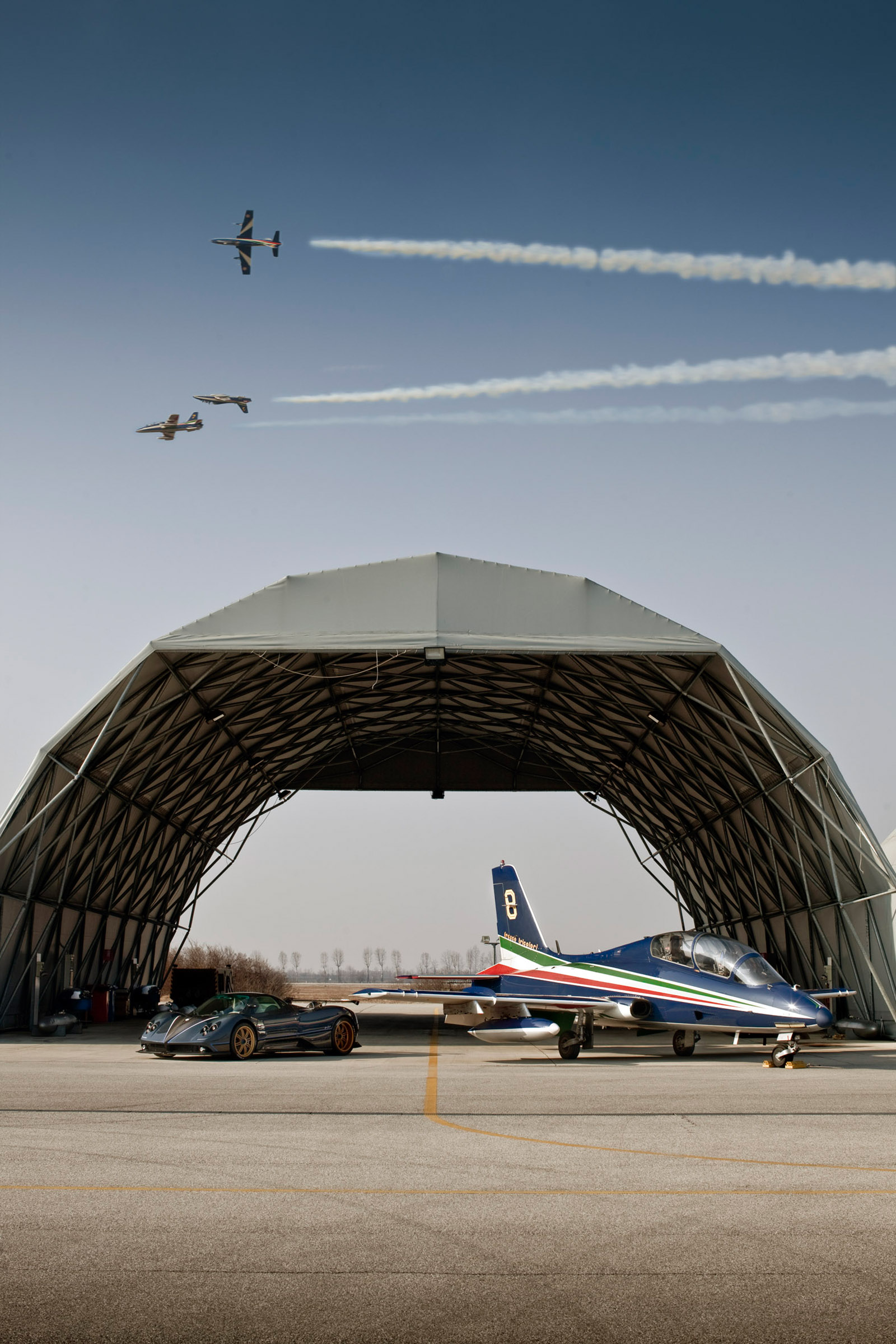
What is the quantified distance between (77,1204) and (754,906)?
31.8 m

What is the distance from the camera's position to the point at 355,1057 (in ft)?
63.7

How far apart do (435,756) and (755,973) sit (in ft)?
82.5

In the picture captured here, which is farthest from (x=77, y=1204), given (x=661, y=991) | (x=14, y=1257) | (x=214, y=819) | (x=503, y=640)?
(x=214, y=819)

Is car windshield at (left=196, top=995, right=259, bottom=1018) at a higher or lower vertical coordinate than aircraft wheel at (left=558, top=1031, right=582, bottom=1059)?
higher

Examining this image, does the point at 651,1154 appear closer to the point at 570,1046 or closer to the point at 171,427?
the point at 570,1046

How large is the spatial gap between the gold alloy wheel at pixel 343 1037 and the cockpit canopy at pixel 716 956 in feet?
20.5

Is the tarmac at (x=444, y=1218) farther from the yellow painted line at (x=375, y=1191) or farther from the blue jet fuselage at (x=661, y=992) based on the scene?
the blue jet fuselage at (x=661, y=992)

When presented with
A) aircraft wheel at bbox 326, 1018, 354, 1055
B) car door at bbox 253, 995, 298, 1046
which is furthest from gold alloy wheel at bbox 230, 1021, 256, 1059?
aircraft wheel at bbox 326, 1018, 354, 1055

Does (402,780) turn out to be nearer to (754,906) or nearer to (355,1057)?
(754,906)

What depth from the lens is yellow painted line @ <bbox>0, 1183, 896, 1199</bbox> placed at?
652 centimetres

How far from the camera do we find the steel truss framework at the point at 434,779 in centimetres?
2627

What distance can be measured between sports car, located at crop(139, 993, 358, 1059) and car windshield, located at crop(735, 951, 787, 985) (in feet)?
24.6

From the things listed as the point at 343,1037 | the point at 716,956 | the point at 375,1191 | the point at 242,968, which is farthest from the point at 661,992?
the point at 242,968

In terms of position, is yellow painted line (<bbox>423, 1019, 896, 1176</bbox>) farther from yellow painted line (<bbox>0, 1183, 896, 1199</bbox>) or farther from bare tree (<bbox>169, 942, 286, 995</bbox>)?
bare tree (<bbox>169, 942, 286, 995</bbox>)
